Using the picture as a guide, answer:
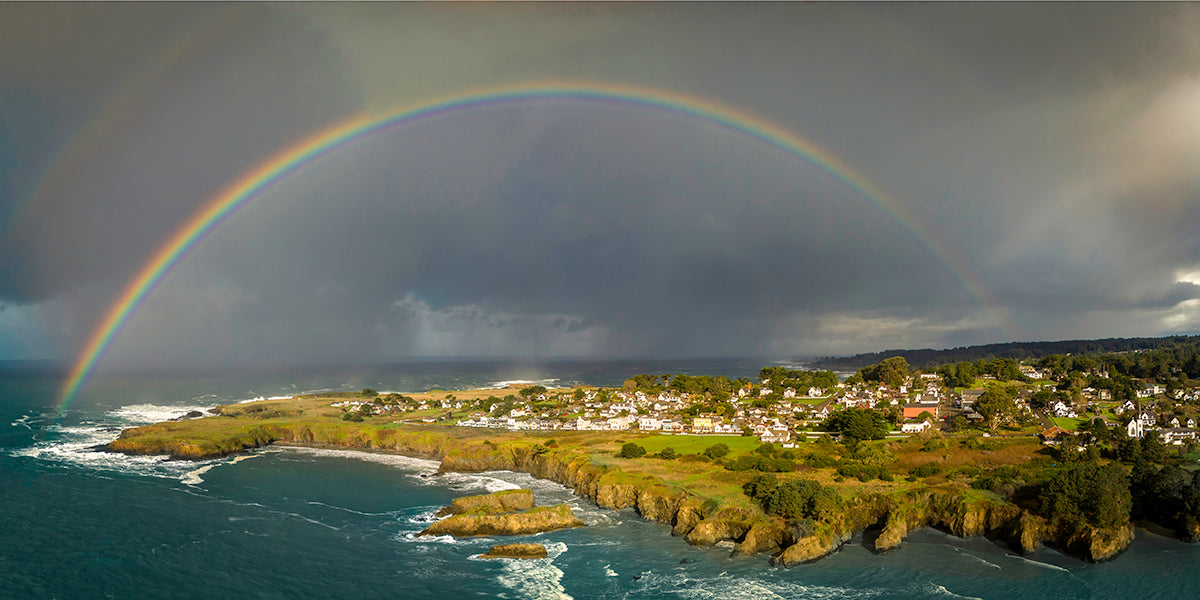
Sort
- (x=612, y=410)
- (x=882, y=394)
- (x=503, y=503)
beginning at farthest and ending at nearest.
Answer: (x=882, y=394) → (x=612, y=410) → (x=503, y=503)

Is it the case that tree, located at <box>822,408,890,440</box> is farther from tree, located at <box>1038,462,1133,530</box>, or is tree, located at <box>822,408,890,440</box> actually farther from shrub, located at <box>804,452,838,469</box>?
tree, located at <box>1038,462,1133,530</box>

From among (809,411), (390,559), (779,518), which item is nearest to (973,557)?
(779,518)

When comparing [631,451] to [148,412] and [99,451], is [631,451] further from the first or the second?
[148,412]

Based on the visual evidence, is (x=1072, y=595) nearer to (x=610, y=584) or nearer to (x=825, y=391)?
(x=610, y=584)

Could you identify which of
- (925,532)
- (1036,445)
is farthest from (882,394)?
(925,532)

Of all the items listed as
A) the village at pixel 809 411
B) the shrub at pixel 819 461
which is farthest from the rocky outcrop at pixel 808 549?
the village at pixel 809 411

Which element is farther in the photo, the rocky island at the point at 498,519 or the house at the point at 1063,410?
the house at the point at 1063,410

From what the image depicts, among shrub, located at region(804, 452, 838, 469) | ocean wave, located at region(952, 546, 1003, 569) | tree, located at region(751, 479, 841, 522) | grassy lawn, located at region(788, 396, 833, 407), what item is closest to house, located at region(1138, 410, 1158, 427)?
shrub, located at region(804, 452, 838, 469)

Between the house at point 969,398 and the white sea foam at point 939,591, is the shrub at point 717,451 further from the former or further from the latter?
the house at point 969,398
